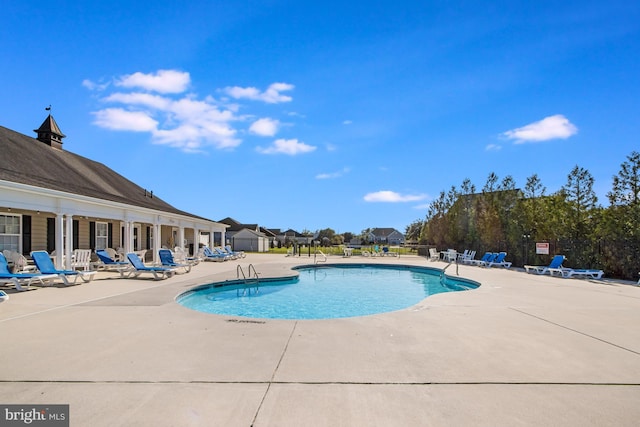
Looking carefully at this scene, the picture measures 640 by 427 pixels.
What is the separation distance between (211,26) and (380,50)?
5.35 meters

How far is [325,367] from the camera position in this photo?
3.92 m

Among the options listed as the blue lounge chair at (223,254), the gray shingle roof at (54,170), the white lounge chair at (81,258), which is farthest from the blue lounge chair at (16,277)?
the blue lounge chair at (223,254)

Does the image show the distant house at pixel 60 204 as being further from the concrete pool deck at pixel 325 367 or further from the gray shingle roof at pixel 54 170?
the concrete pool deck at pixel 325 367

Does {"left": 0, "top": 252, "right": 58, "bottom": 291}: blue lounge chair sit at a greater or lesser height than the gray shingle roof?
lesser

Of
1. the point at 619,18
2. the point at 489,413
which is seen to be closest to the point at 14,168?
the point at 489,413

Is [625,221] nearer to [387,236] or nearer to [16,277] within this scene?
[16,277]

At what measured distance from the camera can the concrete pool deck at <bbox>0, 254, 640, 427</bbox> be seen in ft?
9.66

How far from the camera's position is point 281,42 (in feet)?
41.6

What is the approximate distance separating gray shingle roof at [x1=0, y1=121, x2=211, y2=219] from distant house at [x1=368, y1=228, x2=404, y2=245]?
6188 centimetres

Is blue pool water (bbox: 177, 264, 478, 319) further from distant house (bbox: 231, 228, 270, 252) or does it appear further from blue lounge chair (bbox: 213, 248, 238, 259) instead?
distant house (bbox: 231, 228, 270, 252)
